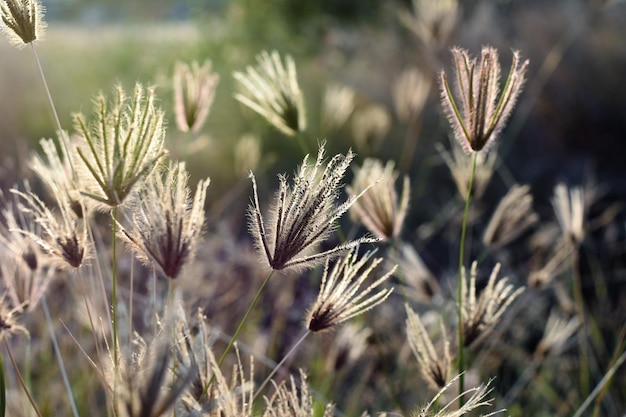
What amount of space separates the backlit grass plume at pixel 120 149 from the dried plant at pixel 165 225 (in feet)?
0.08

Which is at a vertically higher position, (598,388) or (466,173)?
(466,173)

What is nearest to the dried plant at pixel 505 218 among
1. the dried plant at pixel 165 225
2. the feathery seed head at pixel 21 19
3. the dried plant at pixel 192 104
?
the dried plant at pixel 192 104

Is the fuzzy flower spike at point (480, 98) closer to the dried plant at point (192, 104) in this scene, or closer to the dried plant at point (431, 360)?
the dried plant at point (431, 360)

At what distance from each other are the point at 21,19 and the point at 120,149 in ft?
0.86

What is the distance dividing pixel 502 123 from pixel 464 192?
374mm

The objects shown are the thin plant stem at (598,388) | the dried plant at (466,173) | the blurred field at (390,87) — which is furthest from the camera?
the blurred field at (390,87)

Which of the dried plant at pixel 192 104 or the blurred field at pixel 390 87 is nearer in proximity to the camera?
the dried plant at pixel 192 104

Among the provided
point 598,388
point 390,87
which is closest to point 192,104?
point 598,388

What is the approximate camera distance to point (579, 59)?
6.13m

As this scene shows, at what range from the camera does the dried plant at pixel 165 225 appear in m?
0.77

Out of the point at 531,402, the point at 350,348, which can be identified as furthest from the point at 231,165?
the point at 350,348

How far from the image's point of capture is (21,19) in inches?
35.9

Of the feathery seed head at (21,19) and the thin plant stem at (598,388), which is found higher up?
the feathery seed head at (21,19)

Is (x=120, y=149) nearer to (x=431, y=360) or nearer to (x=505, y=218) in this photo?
(x=431, y=360)
